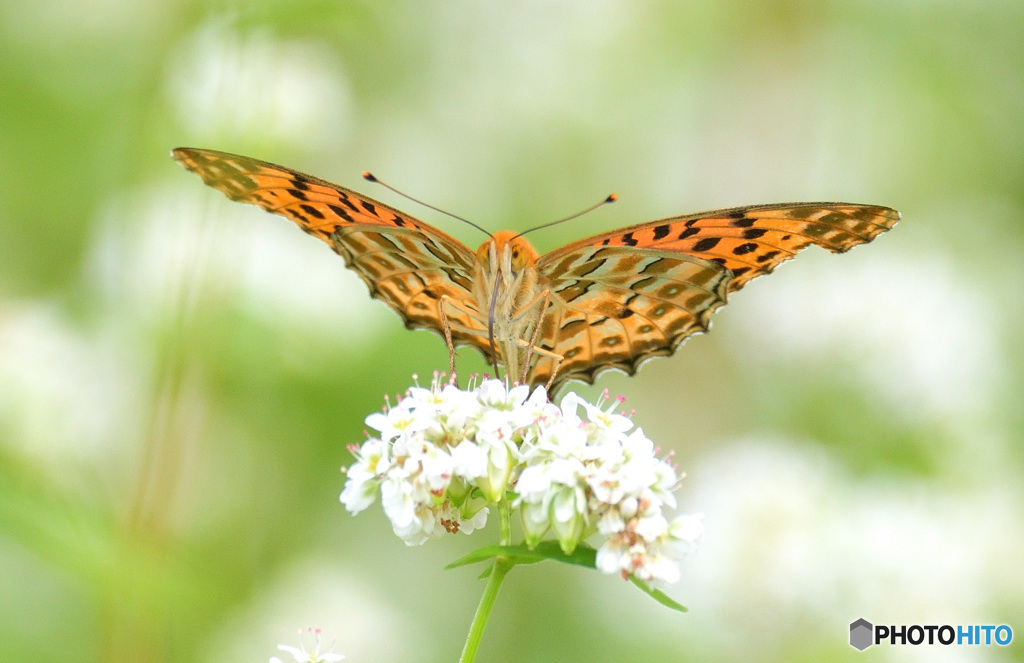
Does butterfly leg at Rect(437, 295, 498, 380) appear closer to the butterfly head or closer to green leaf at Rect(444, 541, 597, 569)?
the butterfly head

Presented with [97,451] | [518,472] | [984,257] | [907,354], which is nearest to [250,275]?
[97,451]

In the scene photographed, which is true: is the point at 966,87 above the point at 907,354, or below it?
above

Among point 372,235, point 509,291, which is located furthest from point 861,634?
point 372,235

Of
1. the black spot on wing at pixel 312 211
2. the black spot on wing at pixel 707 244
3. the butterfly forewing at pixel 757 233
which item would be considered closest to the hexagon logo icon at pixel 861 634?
the butterfly forewing at pixel 757 233

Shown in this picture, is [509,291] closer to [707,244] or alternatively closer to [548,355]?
[548,355]

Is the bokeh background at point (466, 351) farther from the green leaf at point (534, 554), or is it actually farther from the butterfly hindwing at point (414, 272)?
the green leaf at point (534, 554)

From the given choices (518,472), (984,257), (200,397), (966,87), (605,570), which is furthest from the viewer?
(966,87)

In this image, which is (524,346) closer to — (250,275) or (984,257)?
(250,275)
